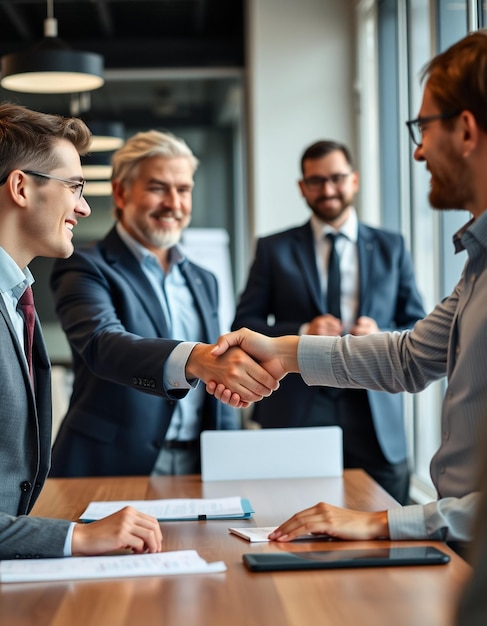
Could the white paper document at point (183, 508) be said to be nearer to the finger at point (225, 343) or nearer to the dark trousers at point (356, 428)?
the finger at point (225, 343)

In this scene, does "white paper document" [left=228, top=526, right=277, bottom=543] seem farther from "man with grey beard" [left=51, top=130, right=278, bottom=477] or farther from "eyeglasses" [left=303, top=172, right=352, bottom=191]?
"eyeglasses" [left=303, top=172, right=352, bottom=191]

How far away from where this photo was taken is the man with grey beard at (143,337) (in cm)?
261

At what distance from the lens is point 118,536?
5.82 feet

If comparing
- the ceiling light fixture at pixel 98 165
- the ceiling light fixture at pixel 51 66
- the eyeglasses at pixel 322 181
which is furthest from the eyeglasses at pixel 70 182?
the ceiling light fixture at pixel 98 165

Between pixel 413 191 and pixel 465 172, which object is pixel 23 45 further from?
pixel 465 172

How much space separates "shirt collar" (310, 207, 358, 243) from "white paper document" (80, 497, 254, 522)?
1.98m

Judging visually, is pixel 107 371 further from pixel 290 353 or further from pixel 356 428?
pixel 356 428

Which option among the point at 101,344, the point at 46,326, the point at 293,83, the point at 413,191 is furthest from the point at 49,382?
the point at 46,326

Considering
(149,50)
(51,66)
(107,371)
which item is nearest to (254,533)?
(107,371)

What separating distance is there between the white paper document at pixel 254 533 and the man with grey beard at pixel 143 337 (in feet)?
1.94

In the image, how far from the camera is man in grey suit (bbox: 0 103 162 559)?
1.79m

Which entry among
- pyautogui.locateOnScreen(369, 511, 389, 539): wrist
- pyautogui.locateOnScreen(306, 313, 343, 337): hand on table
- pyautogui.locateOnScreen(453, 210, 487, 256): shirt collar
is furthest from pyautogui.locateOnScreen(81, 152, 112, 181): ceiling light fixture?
pyautogui.locateOnScreen(369, 511, 389, 539): wrist

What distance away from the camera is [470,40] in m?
1.97

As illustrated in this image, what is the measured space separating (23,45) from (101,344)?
6.06 meters
